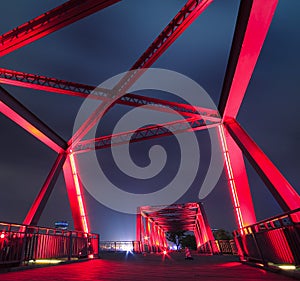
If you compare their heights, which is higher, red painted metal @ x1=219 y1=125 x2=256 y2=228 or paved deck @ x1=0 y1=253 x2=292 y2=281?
red painted metal @ x1=219 y1=125 x2=256 y2=228

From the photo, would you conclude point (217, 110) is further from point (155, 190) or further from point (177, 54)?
point (155, 190)

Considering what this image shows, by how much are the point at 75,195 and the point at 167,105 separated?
9622 mm

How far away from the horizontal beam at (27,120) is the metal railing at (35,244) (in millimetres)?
6052

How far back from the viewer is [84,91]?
11.9m

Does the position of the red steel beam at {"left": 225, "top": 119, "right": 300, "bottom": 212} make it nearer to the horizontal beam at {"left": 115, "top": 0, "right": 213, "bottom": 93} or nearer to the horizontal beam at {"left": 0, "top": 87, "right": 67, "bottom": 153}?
the horizontal beam at {"left": 115, "top": 0, "right": 213, "bottom": 93}

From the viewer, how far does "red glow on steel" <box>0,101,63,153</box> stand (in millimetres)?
11141

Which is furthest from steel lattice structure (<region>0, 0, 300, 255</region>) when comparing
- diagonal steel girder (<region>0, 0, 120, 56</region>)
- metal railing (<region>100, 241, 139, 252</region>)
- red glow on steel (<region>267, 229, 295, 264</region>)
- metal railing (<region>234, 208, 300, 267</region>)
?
metal railing (<region>100, 241, 139, 252</region>)

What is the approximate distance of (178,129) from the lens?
50.1ft

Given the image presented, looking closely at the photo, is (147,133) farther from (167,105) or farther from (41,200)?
(41,200)

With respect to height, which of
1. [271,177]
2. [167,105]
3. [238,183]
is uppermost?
[167,105]

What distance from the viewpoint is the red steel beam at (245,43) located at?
5.97 metres

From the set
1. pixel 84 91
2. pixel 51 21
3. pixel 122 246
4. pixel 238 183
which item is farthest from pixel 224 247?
pixel 51 21

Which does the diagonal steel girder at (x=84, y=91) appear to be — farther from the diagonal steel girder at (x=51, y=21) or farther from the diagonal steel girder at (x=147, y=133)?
the diagonal steel girder at (x=51, y=21)

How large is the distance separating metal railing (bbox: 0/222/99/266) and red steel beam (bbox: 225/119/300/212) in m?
8.98
